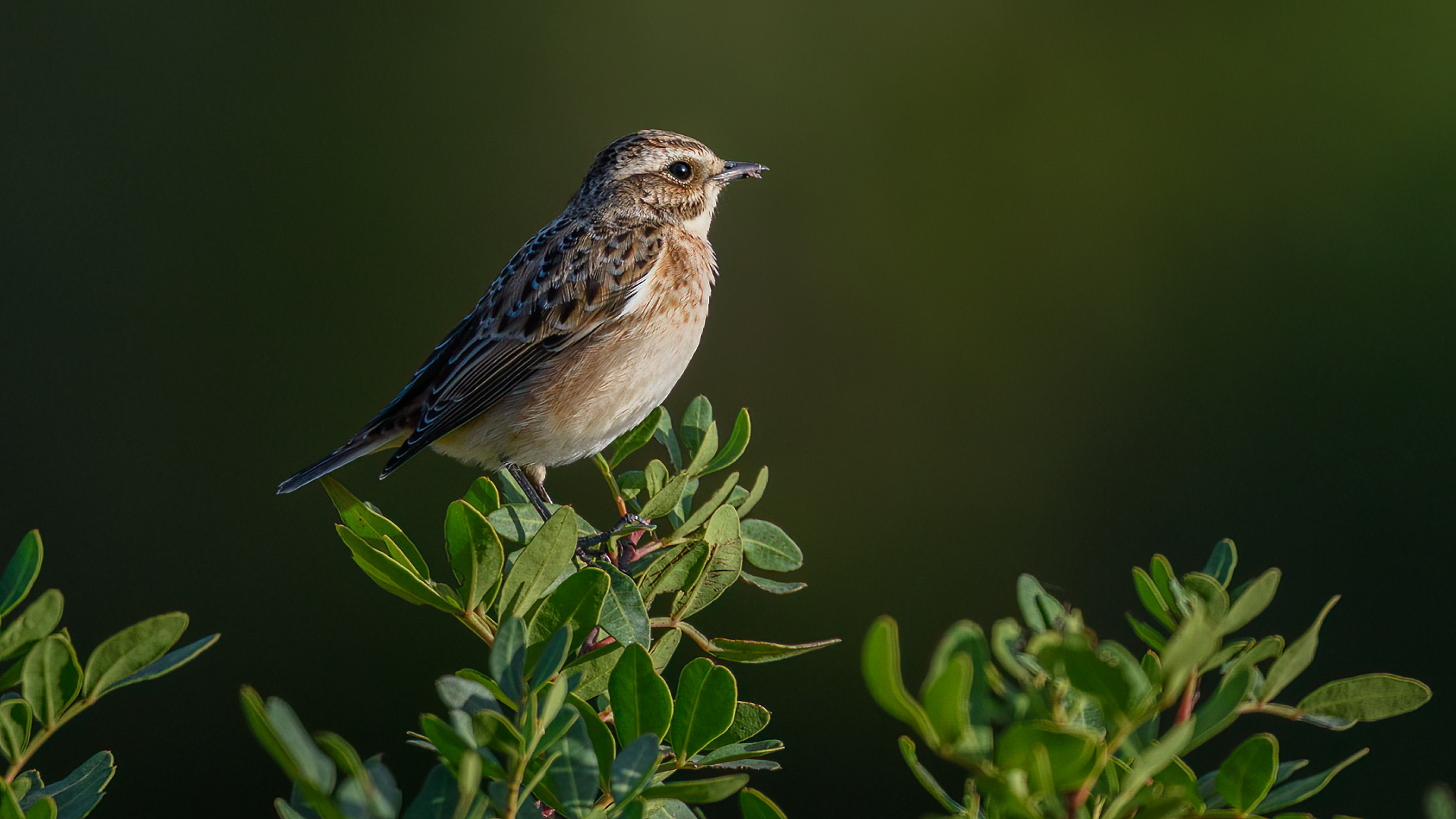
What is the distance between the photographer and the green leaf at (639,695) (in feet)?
4.66

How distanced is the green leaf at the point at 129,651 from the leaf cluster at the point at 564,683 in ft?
0.74

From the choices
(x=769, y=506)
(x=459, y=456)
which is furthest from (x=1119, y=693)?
(x=769, y=506)

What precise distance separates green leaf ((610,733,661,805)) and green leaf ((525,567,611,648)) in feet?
1.18

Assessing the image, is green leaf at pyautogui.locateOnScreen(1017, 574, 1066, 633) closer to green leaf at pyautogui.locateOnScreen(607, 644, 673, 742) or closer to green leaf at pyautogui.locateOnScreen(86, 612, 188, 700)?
green leaf at pyautogui.locateOnScreen(607, 644, 673, 742)

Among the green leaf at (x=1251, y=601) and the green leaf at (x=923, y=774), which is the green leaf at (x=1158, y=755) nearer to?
the green leaf at (x=1251, y=601)

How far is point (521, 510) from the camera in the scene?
2.52 meters

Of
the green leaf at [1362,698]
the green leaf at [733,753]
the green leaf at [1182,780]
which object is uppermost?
the green leaf at [1362,698]

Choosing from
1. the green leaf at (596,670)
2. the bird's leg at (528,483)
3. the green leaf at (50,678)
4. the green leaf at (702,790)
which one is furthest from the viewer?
the bird's leg at (528,483)

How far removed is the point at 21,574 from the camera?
1484 millimetres

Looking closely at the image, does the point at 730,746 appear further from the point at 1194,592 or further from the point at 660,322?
the point at 660,322

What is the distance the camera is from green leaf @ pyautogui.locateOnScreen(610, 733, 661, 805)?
3.93 ft

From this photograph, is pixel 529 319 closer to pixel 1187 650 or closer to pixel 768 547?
pixel 768 547

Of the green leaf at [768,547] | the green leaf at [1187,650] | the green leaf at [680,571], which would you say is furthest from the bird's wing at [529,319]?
the green leaf at [1187,650]

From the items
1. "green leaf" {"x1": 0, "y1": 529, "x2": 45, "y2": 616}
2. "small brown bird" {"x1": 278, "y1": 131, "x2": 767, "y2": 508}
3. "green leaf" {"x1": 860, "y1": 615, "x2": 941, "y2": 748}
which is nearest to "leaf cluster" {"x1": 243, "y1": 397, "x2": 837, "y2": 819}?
"green leaf" {"x1": 860, "y1": 615, "x2": 941, "y2": 748}
